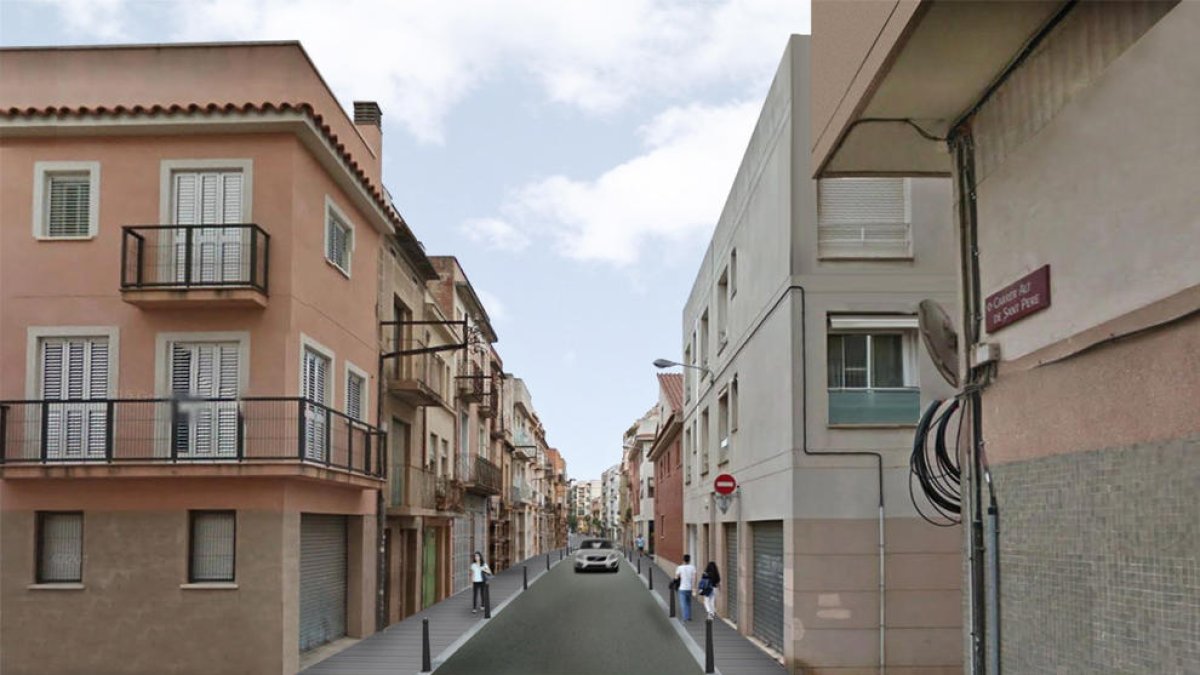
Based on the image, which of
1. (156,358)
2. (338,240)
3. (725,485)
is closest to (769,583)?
(725,485)

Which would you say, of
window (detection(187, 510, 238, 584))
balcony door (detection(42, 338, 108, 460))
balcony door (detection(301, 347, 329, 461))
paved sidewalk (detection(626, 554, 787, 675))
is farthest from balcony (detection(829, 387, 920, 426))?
balcony door (detection(42, 338, 108, 460))

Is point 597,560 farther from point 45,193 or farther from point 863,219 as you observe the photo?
point 45,193

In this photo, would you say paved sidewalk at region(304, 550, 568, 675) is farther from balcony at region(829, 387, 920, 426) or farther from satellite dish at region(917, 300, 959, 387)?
satellite dish at region(917, 300, 959, 387)

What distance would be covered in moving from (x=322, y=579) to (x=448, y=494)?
12.4 m

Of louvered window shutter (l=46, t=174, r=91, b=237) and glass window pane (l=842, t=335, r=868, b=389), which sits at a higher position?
louvered window shutter (l=46, t=174, r=91, b=237)

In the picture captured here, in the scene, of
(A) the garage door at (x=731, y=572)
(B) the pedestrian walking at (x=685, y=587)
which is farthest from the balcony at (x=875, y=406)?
(B) the pedestrian walking at (x=685, y=587)

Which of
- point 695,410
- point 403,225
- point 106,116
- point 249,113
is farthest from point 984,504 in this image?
point 695,410

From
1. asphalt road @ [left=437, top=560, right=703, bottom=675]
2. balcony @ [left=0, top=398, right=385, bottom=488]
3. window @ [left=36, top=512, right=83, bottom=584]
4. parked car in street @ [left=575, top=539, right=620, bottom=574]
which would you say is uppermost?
balcony @ [left=0, top=398, right=385, bottom=488]

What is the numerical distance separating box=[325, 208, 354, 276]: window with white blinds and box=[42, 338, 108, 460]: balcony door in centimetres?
426

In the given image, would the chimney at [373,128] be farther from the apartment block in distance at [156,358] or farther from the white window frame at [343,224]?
the apartment block in distance at [156,358]

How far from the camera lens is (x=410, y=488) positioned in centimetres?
2742

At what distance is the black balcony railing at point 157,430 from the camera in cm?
1662

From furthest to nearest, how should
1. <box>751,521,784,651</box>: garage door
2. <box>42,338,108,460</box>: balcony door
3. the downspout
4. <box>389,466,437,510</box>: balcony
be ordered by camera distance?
1. <box>389,466,437,510</box>: balcony
2. <box>751,521,784,651</box>: garage door
3. <box>42,338,108,460</box>: balcony door
4. the downspout

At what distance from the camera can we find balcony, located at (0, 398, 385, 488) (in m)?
16.5
